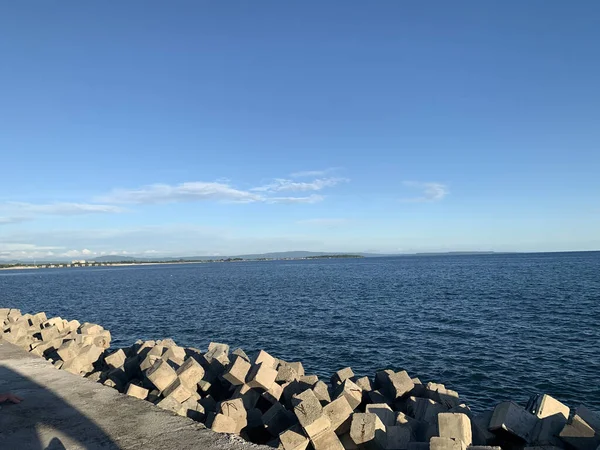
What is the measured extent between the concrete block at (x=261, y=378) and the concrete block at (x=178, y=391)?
1249 mm

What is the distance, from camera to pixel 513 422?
7.19 meters

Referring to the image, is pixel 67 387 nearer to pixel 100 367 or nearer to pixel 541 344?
pixel 100 367

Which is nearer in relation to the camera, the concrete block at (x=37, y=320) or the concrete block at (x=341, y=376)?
the concrete block at (x=341, y=376)

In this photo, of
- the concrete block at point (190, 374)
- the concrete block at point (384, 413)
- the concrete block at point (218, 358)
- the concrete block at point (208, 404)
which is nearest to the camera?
the concrete block at point (384, 413)

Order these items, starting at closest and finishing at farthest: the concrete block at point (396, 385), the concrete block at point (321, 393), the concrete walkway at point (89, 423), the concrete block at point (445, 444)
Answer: the concrete walkway at point (89, 423) → the concrete block at point (445, 444) → the concrete block at point (321, 393) → the concrete block at point (396, 385)

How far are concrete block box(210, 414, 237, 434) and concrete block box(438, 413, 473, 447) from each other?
3326 millimetres

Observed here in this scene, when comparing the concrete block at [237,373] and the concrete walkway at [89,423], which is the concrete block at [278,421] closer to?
the concrete block at [237,373]

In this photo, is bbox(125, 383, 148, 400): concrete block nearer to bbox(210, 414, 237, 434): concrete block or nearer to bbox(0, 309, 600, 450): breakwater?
bbox(0, 309, 600, 450): breakwater

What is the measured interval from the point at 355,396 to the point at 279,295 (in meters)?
32.0

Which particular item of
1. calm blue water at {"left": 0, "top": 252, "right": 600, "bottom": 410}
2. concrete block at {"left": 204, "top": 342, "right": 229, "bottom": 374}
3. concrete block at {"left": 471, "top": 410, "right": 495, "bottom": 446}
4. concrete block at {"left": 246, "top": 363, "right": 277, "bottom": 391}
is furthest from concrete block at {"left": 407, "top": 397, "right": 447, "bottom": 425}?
concrete block at {"left": 204, "top": 342, "right": 229, "bottom": 374}

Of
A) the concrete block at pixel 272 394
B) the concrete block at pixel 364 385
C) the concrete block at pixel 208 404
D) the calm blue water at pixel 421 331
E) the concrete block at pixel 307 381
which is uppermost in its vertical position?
the concrete block at pixel 307 381

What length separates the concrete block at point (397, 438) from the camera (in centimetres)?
676

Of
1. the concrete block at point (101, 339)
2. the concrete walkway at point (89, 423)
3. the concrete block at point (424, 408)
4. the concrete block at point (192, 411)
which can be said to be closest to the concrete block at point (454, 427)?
the concrete block at point (424, 408)

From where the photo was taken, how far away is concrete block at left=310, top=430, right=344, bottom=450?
6.72 m
